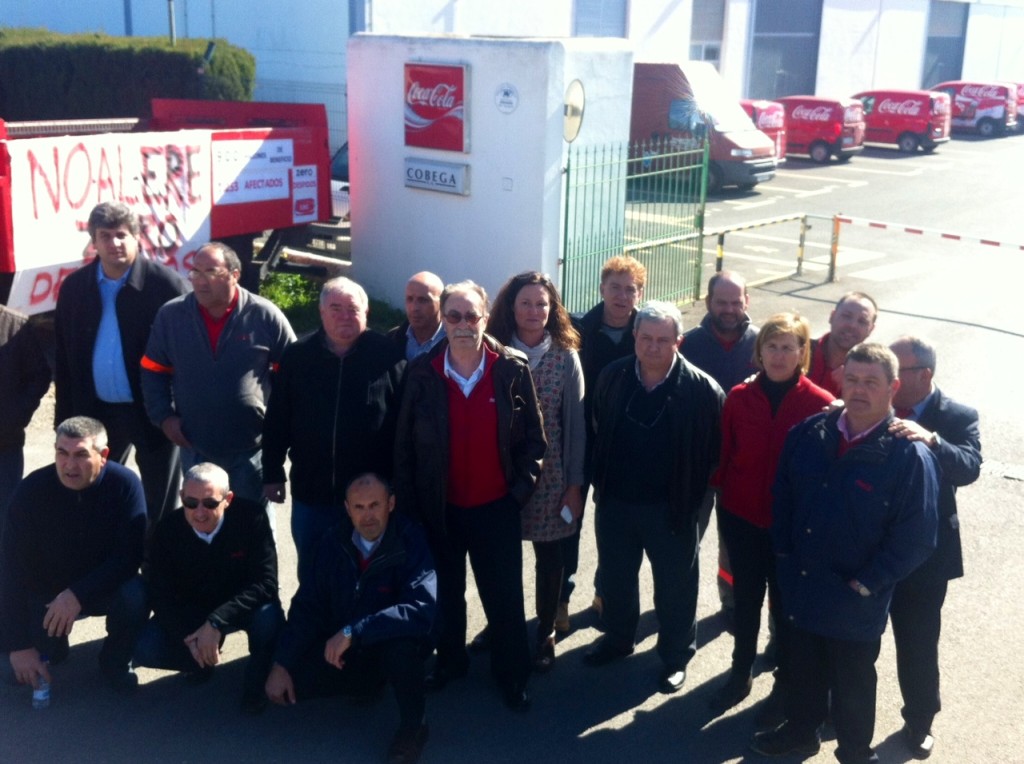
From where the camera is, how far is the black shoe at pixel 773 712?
4750 millimetres

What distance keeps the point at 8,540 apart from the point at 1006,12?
166 ft

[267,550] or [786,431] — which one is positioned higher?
[786,431]

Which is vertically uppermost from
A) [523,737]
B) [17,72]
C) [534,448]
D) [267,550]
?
[17,72]

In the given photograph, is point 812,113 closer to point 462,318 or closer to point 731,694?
point 731,694

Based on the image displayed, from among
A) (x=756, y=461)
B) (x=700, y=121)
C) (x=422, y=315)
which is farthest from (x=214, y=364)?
(x=700, y=121)

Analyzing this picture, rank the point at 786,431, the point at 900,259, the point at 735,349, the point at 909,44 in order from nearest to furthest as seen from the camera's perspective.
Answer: the point at 786,431
the point at 735,349
the point at 900,259
the point at 909,44

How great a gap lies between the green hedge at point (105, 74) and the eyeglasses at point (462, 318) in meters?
14.2

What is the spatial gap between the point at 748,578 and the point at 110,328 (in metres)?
3.29

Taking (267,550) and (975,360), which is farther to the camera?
(975,360)

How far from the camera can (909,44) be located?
132 feet

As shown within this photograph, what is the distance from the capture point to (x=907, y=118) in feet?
102

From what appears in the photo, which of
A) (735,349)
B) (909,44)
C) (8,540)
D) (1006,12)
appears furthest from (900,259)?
(1006,12)

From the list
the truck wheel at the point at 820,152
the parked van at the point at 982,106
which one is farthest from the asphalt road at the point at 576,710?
the parked van at the point at 982,106

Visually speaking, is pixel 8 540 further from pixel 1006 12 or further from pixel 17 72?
pixel 1006 12
